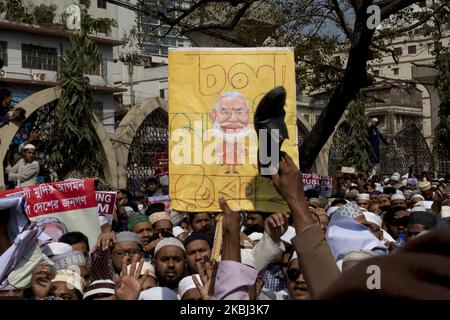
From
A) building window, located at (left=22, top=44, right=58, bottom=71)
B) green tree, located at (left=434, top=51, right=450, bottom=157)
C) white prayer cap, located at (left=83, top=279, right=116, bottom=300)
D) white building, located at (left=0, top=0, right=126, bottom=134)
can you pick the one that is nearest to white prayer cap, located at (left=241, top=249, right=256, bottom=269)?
white prayer cap, located at (left=83, top=279, right=116, bottom=300)

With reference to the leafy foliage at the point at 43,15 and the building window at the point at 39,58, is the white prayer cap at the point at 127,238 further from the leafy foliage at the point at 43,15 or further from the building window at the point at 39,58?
the leafy foliage at the point at 43,15

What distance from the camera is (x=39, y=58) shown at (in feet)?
109

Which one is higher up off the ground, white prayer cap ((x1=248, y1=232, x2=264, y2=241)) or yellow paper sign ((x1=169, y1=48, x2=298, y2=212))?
yellow paper sign ((x1=169, y1=48, x2=298, y2=212))

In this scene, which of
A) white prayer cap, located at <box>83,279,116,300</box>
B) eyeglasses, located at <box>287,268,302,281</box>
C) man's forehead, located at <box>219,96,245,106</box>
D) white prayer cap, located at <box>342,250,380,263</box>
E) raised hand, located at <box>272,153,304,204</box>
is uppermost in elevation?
man's forehead, located at <box>219,96,245,106</box>

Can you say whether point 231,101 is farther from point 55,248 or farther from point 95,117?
point 95,117

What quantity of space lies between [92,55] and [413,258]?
1372 centimetres

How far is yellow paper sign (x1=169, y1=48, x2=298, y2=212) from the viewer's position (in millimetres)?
4613

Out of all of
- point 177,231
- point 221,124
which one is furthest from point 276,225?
point 177,231

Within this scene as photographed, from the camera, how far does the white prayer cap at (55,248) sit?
5582 millimetres

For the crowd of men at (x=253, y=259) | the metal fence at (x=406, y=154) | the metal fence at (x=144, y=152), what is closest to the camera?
the crowd of men at (x=253, y=259)

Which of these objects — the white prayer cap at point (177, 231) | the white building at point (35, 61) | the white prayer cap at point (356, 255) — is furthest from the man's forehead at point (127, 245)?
the white building at point (35, 61)

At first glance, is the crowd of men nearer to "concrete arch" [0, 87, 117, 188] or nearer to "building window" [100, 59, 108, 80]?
"concrete arch" [0, 87, 117, 188]

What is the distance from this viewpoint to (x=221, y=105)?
4.73 metres
